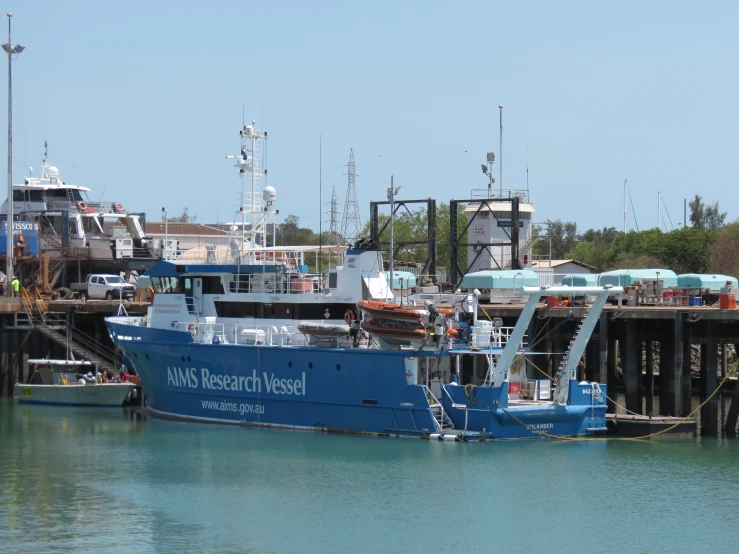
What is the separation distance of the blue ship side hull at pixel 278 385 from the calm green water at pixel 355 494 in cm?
60

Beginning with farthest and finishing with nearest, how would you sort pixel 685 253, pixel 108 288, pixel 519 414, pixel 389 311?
pixel 685 253 < pixel 108 288 < pixel 519 414 < pixel 389 311

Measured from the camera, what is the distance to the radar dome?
107 feet

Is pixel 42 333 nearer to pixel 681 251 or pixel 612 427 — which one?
pixel 612 427

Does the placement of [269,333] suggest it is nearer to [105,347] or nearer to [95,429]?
[95,429]

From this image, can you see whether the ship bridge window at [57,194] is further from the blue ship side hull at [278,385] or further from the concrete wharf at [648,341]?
the concrete wharf at [648,341]

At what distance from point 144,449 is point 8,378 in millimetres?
13467

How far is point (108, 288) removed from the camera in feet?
146

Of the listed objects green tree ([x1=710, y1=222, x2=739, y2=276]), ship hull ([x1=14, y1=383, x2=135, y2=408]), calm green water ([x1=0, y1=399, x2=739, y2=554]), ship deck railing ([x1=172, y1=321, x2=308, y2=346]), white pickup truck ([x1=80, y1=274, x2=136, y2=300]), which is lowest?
calm green water ([x1=0, y1=399, x2=739, y2=554])

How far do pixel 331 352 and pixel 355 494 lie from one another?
20.4ft

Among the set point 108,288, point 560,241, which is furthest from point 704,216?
point 108,288

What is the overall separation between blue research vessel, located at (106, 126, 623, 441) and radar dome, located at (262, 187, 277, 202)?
4 centimetres

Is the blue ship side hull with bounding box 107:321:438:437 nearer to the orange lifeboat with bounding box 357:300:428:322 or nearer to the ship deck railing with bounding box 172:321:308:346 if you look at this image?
the ship deck railing with bounding box 172:321:308:346

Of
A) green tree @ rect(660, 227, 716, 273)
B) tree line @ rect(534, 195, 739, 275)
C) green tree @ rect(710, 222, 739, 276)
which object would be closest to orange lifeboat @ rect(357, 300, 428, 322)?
tree line @ rect(534, 195, 739, 275)

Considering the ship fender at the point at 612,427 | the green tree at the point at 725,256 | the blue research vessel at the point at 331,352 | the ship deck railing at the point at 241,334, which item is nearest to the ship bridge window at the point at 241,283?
the blue research vessel at the point at 331,352
